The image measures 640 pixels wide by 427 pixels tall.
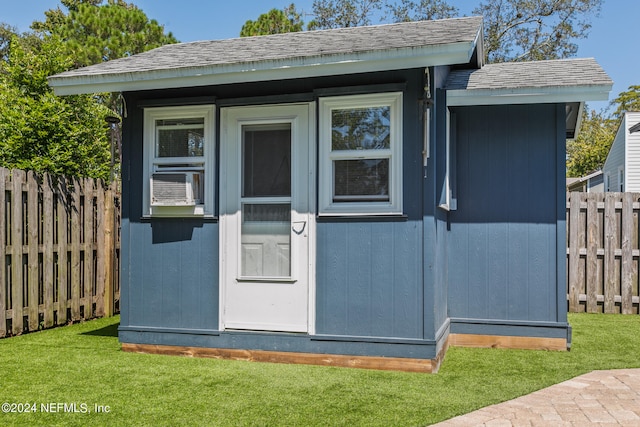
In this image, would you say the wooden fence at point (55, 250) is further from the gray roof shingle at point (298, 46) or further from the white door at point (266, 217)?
the white door at point (266, 217)

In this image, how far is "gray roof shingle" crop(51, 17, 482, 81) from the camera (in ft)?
14.6

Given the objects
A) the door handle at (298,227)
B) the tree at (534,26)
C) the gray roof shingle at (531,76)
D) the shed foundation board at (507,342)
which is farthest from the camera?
the tree at (534,26)

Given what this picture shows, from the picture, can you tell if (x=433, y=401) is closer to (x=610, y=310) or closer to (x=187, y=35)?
(x=610, y=310)

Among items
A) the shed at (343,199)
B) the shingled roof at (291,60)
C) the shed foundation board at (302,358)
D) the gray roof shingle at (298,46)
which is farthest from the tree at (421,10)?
the shed foundation board at (302,358)

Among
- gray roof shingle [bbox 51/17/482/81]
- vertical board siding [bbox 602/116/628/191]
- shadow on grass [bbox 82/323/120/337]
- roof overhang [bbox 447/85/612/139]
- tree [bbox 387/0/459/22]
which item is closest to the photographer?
gray roof shingle [bbox 51/17/482/81]

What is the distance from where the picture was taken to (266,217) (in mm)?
4992

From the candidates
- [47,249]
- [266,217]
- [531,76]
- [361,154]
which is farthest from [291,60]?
[47,249]

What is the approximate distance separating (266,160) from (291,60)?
3.11 ft

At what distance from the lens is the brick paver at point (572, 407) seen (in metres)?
3.39

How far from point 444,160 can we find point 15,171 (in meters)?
4.30

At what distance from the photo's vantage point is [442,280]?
5281 millimetres

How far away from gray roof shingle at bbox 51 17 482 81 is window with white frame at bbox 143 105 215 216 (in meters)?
0.46

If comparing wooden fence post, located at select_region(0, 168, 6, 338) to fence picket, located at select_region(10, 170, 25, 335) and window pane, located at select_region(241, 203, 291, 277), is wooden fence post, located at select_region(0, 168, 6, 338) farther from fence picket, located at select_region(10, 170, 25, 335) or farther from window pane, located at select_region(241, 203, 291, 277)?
window pane, located at select_region(241, 203, 291, 277)

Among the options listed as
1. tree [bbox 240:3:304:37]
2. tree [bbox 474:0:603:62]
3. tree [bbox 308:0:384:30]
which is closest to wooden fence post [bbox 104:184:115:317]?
tree [bbox 240:3:304:37]
